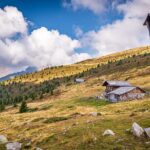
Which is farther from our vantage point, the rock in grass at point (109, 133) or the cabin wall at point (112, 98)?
the cabin wall at point (112, 98)

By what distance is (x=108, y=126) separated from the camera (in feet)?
152

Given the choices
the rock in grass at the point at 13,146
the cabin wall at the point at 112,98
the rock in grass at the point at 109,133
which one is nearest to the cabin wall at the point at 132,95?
the cabin wall at the point at 112,98

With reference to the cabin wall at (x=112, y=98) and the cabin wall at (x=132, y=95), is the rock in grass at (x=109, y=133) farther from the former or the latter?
the cabin wall at (x=132, y=95)

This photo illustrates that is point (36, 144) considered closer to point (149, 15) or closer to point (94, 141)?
point (94, 141)

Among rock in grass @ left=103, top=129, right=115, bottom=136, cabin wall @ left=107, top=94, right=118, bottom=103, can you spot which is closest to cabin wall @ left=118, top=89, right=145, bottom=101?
cabin wall @ left=107, top=94, right=118, bottom=103

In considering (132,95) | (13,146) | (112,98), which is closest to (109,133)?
(13,146)

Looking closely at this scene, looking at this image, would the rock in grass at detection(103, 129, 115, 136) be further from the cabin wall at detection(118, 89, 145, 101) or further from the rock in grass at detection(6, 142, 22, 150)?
the cabin wall at detection(118, 89, 145, 101)

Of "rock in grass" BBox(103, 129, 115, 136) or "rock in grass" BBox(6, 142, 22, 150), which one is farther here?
"rock in grass" BBox(6, 142, 22, 150)

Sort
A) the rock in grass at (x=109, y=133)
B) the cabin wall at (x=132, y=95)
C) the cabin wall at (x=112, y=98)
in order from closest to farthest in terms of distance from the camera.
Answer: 1. the rock in grass at (x=109, y=133)
2. the cabin wall at (x=112, y=98)
3. the cabin wall at (x=132, y=95)

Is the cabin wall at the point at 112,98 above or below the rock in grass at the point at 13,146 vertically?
above

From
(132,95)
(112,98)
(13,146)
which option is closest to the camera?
(13,146)

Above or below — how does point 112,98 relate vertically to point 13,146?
above

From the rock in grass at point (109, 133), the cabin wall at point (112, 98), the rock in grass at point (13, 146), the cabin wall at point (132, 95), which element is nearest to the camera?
the rock in grass at point (109, 133)

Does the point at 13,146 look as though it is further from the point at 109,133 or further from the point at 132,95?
the point at 132,95
